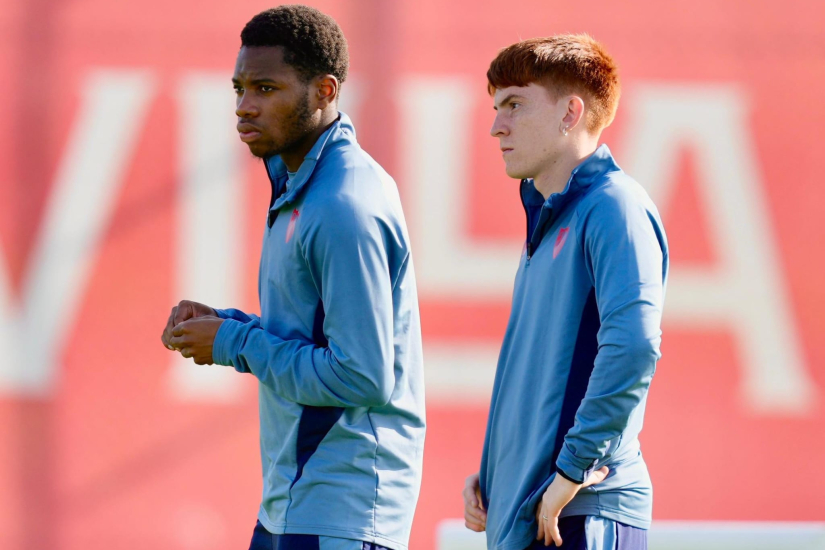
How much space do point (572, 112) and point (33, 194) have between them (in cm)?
236

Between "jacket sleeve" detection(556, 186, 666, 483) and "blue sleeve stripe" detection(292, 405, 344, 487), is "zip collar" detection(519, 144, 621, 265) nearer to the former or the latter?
"jacket sleeve" detection(556, 186, 666, 483)

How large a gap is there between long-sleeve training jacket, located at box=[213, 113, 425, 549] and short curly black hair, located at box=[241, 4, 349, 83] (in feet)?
0.50

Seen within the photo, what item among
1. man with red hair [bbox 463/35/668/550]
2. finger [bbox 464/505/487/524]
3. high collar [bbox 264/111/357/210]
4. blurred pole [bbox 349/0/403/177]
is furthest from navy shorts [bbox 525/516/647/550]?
blurred pole [bbox 349/0/403/177]

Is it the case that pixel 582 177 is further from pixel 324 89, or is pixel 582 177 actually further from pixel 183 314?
pixel 183 314

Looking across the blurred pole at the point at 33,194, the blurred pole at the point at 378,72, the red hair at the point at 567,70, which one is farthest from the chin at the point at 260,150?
the blurred pole at the point at 33,194

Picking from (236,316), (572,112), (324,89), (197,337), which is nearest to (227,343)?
(197,337)

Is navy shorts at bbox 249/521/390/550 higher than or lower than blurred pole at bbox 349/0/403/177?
lower

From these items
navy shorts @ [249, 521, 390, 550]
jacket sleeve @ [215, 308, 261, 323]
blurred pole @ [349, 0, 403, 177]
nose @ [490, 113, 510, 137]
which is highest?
blurred pole @ [349, 0, 403, 177]

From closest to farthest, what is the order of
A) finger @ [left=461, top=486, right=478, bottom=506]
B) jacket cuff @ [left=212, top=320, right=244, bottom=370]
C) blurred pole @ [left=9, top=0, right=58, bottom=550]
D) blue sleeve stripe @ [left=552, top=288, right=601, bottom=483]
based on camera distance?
blue sleeve stripe @ [left=552, top=288, right=601, bottom=483] < jacket cuff @ [left=212, top=320, right=244, bottom=370] < finger @ [left=461, top=486, right=478, bottom=506] < blurred pole @ [left=9, top=0, right=58, bottom=550]

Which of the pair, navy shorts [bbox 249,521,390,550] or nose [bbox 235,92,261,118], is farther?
nose [bbox 235,92,261,118]

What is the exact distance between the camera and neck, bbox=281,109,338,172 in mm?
1626

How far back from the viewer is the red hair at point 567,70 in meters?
1.56

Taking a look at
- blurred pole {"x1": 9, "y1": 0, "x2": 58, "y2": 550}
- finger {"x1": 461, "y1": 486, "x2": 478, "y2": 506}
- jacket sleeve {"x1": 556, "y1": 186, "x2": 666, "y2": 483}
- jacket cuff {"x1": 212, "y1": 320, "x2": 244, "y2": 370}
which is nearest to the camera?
jacket sleeve {"x1": 556, "y1": 186, "x2": 666, "y2": 483}

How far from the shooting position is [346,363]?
1.42 m
